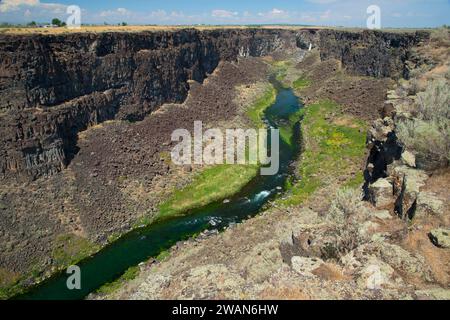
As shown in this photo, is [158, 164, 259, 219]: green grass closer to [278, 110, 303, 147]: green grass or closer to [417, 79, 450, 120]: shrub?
A: [278, 110, 303, 147]: green grass

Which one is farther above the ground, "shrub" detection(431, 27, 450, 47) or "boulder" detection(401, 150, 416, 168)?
"shrub" detection(431, 27, 450, 47)

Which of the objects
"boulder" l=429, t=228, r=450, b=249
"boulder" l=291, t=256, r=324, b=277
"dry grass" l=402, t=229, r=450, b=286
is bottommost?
"boulder" l=291, t=256, r=324, b=277

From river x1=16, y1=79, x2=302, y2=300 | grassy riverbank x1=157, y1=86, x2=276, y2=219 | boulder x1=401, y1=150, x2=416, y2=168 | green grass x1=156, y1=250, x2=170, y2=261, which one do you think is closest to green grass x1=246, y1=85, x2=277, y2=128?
river x1=16, y1=79, x2=302, y2=300

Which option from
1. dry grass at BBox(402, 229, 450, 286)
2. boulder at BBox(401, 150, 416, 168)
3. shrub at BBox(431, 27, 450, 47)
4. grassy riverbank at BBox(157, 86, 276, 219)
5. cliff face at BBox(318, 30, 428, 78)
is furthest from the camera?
cliff face at BBox(318, 30, 428, 78)

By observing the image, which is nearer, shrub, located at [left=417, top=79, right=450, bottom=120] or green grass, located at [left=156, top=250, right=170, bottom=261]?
shrub, located at [left=417, top=79, right=450, bottom=120]

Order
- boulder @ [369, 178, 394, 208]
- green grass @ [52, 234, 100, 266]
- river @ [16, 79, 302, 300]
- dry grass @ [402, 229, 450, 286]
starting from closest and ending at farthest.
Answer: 1. dry grass @ [402, 229, 450, 286]
2. boulder @ [369, 178, 394, 208]
3. river @ [16, 79, 302, 300]
4. green grass @ [52, 234, 100, 266]

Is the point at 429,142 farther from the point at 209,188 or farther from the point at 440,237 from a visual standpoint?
the point at 209,188
